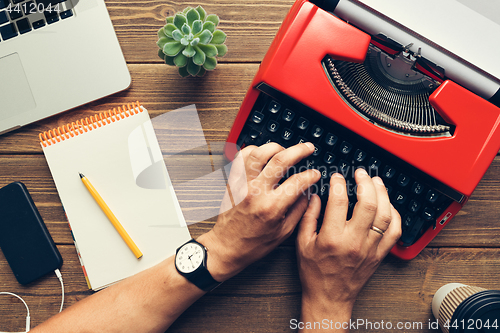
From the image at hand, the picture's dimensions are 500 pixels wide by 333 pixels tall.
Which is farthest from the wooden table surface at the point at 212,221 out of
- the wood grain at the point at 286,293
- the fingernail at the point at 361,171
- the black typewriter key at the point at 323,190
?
the fingernail at the point at 361,171

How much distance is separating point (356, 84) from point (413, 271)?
0.59 metres

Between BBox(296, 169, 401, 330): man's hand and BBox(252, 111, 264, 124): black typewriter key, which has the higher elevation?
BBox(252, 111, 264, 124): black typewriter key

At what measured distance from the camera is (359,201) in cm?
75

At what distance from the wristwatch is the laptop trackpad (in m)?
0.62

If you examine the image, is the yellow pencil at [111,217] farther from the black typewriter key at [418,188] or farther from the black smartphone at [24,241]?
the black typewriter key at [418,188]

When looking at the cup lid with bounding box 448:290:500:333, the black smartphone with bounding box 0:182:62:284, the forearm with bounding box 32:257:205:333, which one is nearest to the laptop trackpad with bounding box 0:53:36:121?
the black smartphone with bounding box 0:182:62:284

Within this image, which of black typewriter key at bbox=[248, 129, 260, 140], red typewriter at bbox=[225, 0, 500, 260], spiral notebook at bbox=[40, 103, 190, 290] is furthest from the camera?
spiral notebook at bbox=[40, 103, 190, 290]

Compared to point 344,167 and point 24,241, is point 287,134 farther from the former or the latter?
point 24,241

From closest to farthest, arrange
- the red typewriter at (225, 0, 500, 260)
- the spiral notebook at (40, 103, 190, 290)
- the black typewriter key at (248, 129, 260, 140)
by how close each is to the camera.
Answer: the red typewriter at (225, 0, 500, 260), the black typewriter key at (248, 129, 260, 140), the spiral notebook at (40, 103, 190, 290)

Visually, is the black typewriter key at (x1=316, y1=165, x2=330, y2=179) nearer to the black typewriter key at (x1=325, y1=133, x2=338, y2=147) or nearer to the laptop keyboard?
the black typewriter key at (x1=325, y1=133, x2=338, y2=147)

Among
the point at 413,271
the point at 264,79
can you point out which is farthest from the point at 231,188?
the point at 413,271

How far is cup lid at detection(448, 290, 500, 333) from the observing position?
734mm

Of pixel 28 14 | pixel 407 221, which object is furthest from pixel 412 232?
pixel 28 14

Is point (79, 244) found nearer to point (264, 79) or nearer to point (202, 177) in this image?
point (202, 177)
